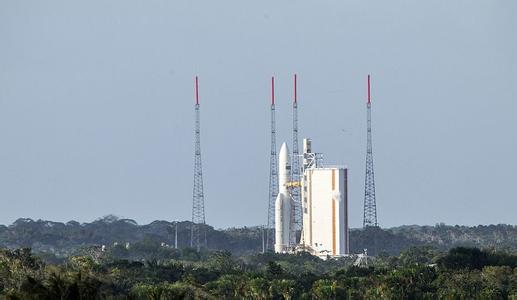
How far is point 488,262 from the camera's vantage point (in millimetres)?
173000

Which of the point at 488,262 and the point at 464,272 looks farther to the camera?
the point at 488,262

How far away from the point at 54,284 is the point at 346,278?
73.2 metres

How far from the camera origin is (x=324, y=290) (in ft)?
446

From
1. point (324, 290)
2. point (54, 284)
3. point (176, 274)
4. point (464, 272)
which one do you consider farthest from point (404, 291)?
point (54, 284)

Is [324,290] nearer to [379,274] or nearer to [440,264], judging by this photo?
[379,274]

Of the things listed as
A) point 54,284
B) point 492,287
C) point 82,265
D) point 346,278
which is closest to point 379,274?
point 346,278

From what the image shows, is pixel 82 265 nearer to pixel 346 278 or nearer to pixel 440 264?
pixel 346 278

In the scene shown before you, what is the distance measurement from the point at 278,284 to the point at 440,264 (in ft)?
106

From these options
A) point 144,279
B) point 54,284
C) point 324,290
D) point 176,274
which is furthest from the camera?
point 176,274

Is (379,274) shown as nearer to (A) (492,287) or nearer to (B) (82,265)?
(A) (492,287)

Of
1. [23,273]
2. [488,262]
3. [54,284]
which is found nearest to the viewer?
[54,284]

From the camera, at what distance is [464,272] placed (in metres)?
154

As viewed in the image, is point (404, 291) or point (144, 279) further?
point (144, 279)

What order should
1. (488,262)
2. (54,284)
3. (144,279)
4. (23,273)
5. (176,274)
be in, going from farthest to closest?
(488,262), (176,274), (144,279), (23,273), (54,284)
